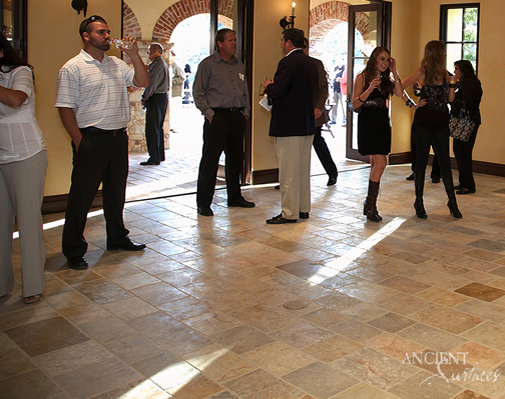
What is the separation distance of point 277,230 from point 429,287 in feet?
5.57

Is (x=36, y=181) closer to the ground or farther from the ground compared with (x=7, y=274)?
farther from the ground

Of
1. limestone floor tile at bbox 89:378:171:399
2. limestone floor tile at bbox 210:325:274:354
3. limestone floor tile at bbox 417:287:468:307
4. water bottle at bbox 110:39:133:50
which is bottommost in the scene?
limestone floor tile at bbox 89:378:171:399

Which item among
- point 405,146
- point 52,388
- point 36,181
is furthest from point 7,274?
point 405,146

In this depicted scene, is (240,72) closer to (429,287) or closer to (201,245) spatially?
(201,245)

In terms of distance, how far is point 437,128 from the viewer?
5.60m

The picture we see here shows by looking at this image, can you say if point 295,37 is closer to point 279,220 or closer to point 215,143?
point 215,143

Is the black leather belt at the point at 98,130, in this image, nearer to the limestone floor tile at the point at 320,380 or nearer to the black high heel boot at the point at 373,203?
the limestone floor tile at the point at 320,380

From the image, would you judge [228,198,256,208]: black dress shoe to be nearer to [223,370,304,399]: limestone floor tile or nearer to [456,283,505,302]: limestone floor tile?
[456,283,505,302]: limestone floor tile

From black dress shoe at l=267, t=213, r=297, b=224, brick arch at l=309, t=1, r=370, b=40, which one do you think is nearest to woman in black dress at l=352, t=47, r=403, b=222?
black dress shoe at l=267, t=213, r=297, b=224

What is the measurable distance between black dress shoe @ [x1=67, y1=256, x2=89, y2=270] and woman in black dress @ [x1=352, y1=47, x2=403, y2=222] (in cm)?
262

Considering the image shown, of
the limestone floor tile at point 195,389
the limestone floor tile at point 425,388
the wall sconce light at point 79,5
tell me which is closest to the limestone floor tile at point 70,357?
the limestone floor tile at point 195,389

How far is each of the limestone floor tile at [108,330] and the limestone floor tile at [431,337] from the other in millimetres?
1398

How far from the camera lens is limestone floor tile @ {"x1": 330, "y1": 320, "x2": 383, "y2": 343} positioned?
10.4ft

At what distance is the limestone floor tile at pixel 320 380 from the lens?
264 cm
